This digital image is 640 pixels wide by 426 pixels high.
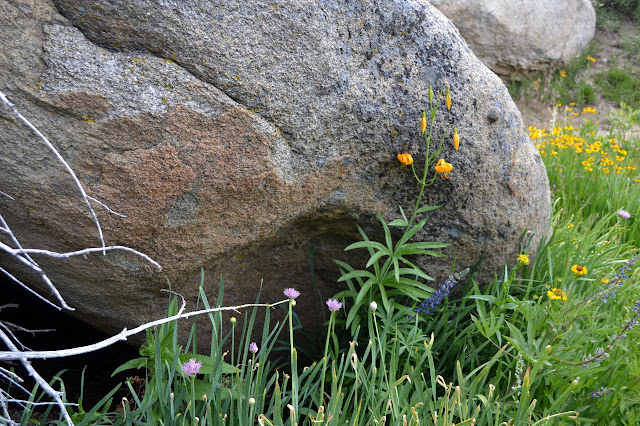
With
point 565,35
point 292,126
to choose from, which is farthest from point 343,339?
point 565,35

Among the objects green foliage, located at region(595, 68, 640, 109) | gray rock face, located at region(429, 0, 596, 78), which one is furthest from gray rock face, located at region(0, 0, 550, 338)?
green foliage, located at region(595, 68, 640, 109)

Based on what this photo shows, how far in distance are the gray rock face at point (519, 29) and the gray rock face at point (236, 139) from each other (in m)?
4.29

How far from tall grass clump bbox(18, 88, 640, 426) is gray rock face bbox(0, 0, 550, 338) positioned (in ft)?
0.42

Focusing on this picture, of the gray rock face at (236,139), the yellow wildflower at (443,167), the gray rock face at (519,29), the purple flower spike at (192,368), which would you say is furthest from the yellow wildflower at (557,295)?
the gray rock face at (519,29)

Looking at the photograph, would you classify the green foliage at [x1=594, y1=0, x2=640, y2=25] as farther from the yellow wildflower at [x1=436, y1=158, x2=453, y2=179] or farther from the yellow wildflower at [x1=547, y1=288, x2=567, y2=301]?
the yellow wildflower at [x1=436, y1=158, x2=453, y2=179]

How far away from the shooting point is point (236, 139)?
6.50 feet

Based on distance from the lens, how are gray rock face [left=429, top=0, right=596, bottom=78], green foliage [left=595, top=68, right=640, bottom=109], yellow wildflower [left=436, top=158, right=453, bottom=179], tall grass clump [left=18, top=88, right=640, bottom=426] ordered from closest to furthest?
tall grass clump [left=18, top=88, right=640, bottom=426] → yellow wildflower [left=436, top=158, right=453, bottom=179] → gray rock face [left=429, top=0, right=596, bottom=78] → green foliage [left=595, top=68, right=640, bottom=109]

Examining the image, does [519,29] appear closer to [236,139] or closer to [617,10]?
[617,10]

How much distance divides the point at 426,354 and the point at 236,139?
1.00 metres

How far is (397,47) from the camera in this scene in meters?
2.21

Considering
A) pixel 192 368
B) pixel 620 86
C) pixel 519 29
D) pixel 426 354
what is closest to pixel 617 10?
pixel 620 86

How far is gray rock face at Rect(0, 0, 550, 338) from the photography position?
179 cm

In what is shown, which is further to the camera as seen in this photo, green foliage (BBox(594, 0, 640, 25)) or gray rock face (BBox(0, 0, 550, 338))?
green foliage (BBox(594, 0, 640, 25))

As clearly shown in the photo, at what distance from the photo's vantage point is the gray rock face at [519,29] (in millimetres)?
6324
